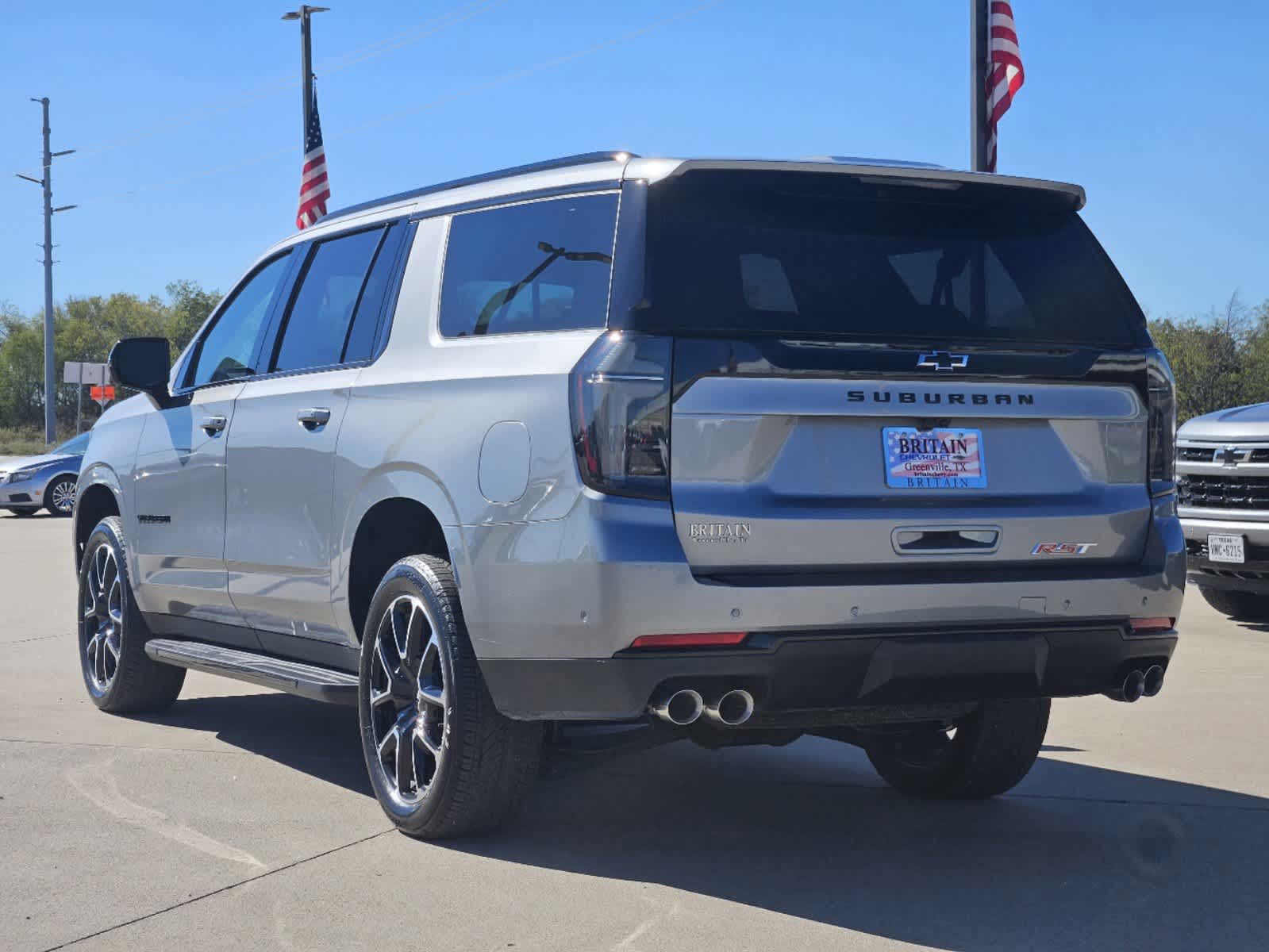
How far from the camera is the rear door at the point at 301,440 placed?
5684mm

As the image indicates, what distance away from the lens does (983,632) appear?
4.55 meters

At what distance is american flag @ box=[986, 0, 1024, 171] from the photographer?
1278 cm

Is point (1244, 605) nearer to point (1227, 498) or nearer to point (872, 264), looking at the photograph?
point (1227, 498)

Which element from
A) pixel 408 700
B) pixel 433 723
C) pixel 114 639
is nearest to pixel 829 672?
pixel 433 723

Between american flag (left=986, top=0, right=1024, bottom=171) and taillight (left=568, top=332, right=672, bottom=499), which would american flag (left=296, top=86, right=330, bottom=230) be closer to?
american flag (left=986, top=0, right=1024, bottom=171)

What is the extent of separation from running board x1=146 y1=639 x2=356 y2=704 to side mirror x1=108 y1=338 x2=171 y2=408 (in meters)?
1.08

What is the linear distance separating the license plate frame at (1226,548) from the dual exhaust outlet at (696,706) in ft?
21.9

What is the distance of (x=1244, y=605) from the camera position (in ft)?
36.7

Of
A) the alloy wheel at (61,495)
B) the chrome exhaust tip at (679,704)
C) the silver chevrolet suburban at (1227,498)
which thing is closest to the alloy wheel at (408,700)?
the chrome exhaust tip at (679,704)

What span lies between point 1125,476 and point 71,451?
2290cm

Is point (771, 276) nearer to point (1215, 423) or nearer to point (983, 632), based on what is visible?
point (983, 632)

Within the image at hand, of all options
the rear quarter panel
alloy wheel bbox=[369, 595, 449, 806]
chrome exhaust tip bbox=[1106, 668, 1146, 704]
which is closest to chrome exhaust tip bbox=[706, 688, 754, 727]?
the rear quarter panel

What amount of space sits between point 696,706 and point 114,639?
402 centimetres

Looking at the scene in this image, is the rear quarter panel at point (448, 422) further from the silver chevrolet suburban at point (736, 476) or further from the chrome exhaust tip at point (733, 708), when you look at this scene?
the chrome exhaust tip at point (733, 708)
